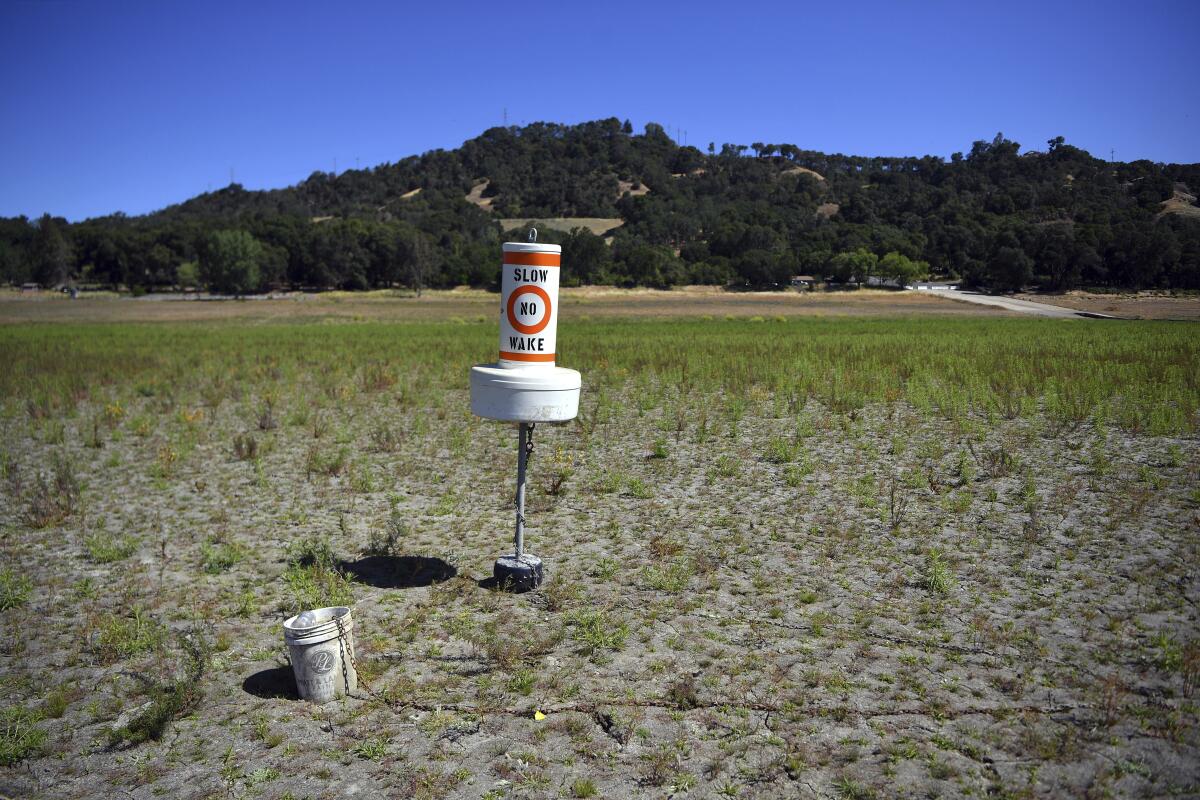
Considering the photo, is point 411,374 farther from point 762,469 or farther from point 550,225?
point 550,225

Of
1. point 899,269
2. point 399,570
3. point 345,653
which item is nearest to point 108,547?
point 399,570

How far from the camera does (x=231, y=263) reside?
103 metres

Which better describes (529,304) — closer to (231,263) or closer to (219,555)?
(219,555)

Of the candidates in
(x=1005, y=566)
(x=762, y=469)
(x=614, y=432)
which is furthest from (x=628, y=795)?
(x=614, y=432)

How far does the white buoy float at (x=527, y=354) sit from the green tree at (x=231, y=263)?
10833 cm

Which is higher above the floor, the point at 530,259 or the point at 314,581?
the point at 530,259

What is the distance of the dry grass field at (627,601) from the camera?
457cm

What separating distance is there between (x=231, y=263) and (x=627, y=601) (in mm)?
109894

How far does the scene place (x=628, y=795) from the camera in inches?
167

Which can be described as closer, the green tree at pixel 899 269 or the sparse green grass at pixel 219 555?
the sparse green grass at pixel 219 555

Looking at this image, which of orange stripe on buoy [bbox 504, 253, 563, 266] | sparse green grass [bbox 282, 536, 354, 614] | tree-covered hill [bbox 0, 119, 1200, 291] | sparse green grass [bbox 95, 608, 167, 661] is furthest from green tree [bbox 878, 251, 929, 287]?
sparse green grass [bbox 95, 608, 167, 661]

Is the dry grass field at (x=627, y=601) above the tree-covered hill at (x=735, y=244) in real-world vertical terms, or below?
below

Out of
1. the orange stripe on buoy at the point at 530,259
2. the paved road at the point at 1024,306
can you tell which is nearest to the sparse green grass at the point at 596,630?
the orange stripe on buoy at the point at 530,259

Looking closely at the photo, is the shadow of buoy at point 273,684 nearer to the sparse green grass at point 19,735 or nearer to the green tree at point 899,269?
the sparse green grass at point 19,735
